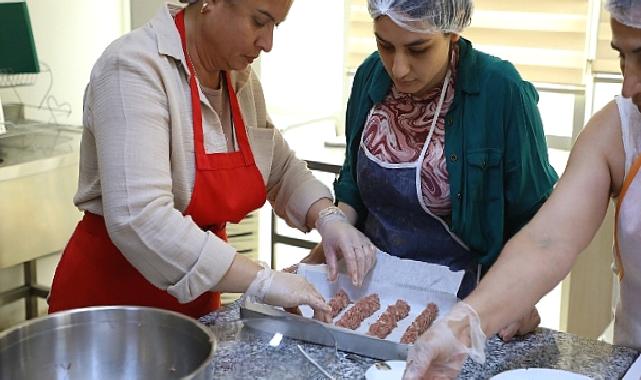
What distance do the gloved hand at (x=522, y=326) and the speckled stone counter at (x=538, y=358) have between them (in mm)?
12

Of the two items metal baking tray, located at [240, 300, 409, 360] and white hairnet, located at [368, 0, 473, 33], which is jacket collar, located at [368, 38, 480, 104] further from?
metal baking tray, located at [240, 300, 409, 360]

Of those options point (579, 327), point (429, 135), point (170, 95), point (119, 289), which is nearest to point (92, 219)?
point (119, 289)

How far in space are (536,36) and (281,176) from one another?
2.07m

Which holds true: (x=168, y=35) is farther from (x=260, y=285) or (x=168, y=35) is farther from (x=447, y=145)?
(x=447, y=145)

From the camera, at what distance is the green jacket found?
1.75 m

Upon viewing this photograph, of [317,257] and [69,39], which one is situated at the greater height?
[69,39]

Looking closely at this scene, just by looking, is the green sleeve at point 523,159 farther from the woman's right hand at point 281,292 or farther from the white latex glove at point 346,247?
the woman's right hand at point 281,292

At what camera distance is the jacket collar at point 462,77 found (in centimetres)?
178

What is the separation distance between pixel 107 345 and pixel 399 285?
2.30 feet

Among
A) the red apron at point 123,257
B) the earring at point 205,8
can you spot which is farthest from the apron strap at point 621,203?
the earring at point 205,8

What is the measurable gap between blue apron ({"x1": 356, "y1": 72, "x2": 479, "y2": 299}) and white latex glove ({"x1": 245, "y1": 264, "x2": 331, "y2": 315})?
425 millimetres

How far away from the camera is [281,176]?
1924mm

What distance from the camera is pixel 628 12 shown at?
4.15 feet

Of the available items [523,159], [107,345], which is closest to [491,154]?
[523,159]
